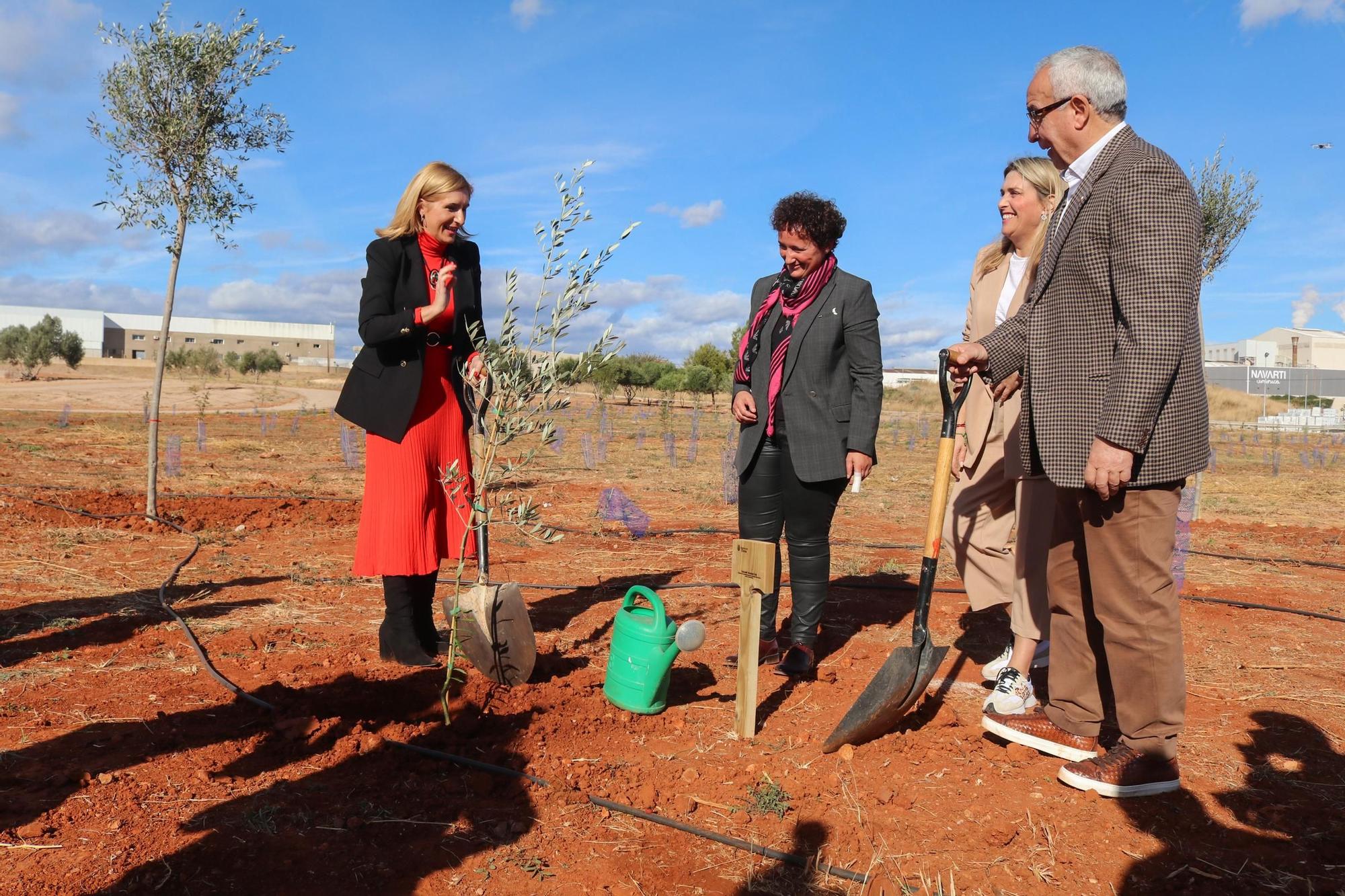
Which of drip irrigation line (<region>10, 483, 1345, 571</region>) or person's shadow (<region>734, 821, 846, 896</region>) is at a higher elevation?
drip irrigation line (<region>10, 483, 1345, 571</region>)

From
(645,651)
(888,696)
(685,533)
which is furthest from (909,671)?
(685,533)

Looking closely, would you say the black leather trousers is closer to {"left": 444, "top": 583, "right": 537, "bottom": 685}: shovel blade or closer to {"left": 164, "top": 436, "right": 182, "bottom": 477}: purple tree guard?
{"left": 444, "top": 583, "right": 537, "bottom": 685}: shovel blade

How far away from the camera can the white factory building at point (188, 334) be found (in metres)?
78.0

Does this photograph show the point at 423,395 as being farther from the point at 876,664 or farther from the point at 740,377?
the point at 876,664

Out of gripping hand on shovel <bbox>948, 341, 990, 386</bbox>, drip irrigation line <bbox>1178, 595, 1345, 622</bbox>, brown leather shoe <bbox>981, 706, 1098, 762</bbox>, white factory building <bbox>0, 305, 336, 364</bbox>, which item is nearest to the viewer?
brown leather shoe <bbox>981, 706, 1098, 762</bbox>

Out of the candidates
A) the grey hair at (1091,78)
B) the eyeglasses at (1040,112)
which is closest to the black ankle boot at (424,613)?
the eyeglasses at (1040,112)

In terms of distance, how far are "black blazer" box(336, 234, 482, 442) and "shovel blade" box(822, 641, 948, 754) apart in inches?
74.4

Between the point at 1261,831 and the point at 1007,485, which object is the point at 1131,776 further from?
the point at 1007,485

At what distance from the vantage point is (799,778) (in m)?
2.76

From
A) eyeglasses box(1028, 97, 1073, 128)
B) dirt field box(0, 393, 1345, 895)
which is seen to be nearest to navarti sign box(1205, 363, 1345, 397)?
dirt field box(0, 393, 1345, 895)

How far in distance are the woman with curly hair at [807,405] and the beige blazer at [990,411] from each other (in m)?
0.41

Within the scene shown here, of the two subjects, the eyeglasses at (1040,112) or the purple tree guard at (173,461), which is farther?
the purple tree guard at (173,461)

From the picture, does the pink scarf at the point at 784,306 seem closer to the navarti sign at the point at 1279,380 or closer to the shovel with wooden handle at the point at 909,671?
the shovel with wooden handle at the point at 909,671

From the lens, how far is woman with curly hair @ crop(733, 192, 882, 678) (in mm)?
3730
